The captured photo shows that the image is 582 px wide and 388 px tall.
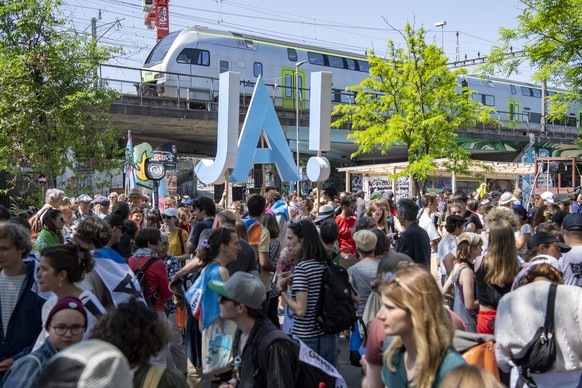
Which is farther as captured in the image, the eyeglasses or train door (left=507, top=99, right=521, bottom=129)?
train door (left=507, top=99, right=521, bottom=129)

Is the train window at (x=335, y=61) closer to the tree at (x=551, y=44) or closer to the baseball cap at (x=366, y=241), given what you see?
the tree at (x=551, y=44)

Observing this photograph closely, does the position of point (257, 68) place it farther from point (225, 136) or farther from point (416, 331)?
point (416, 331)

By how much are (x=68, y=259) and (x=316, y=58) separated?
29904 millimetres

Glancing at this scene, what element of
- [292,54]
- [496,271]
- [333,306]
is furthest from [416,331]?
[292,54]

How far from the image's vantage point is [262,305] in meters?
3.52

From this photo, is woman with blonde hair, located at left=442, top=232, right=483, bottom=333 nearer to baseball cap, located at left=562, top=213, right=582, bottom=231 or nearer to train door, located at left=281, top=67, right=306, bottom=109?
baseball cap, located at left=562, top=213, right=582, bottom=231

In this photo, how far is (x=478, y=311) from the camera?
5.34 metres

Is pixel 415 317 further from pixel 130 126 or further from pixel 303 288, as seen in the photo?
pixel 130 126

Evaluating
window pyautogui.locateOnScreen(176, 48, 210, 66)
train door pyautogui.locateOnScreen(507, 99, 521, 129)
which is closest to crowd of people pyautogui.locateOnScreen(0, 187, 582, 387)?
window pyautogui.locateOnScreen(176, 48, 210, 66)

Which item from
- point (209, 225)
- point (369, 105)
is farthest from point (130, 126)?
point (209, 225)

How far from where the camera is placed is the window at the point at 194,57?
89.9 feet

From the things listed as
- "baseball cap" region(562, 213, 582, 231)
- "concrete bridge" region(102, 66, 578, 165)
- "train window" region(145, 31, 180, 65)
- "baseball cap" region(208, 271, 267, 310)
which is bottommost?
"baseball cap" region(208, 271, 267, 310)

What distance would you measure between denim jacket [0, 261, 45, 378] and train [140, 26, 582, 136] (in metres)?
20.5

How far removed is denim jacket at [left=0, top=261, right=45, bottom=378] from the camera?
13.3ft
